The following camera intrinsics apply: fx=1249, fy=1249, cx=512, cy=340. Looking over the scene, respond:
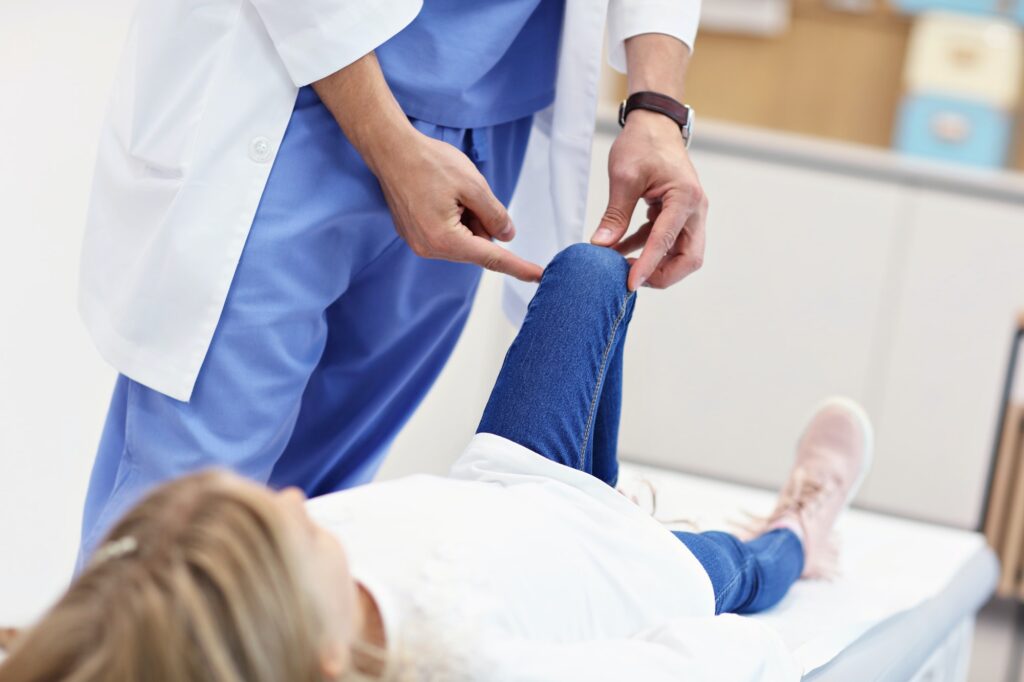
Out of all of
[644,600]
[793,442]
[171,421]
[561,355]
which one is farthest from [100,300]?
[793,442]

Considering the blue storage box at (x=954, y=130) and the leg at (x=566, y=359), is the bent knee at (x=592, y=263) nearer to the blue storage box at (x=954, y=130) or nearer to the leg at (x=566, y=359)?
the leg at (x=566, y=359)

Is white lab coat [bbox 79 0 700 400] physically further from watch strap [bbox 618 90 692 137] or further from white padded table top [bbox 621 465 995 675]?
white padded table top [bbox 621 465 995 675]

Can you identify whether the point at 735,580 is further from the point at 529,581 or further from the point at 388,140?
the point at 388,140

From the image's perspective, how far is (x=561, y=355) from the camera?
1.15 m

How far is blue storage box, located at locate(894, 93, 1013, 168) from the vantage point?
3107 mm

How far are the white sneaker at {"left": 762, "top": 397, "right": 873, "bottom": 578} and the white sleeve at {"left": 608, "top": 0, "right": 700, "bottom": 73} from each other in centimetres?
60

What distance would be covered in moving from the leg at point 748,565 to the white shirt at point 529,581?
10cm

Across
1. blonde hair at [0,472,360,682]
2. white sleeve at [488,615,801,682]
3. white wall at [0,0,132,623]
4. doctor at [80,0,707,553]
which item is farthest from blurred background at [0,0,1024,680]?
blonde hair at [0,472,360,682]

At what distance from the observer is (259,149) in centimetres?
114

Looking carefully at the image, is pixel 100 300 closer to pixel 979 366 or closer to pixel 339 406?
pixel 339 406

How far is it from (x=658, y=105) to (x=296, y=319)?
0.43m

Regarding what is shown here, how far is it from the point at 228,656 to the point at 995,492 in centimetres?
232

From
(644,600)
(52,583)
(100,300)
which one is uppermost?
(100,300)

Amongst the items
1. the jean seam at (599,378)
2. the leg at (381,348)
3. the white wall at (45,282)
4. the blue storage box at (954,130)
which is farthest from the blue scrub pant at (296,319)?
the blue storage box at (954,130)
